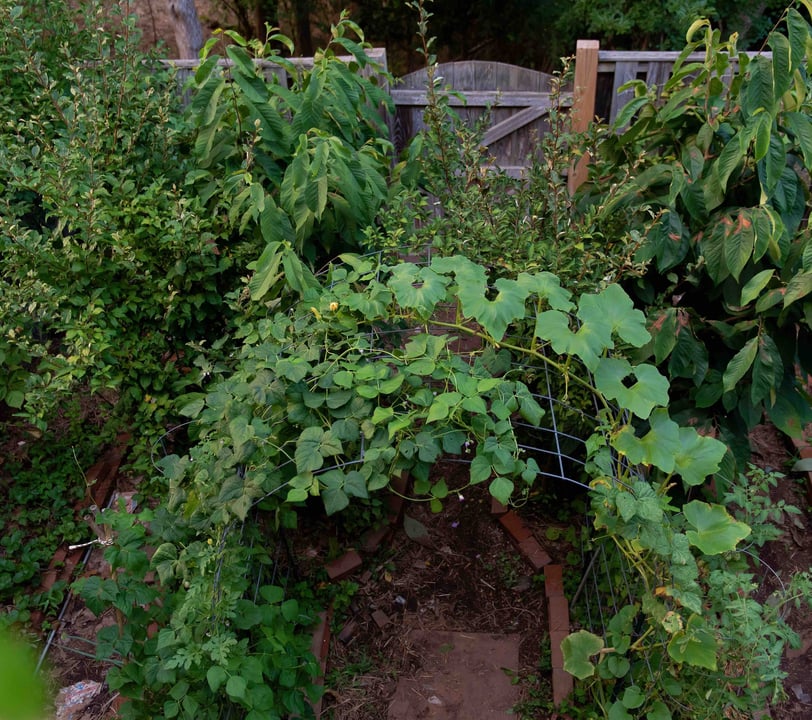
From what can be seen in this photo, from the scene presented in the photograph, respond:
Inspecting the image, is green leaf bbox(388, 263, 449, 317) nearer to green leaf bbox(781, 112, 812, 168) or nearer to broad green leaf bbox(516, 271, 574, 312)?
broad green leaf bbox(516, 271, 574, 312)

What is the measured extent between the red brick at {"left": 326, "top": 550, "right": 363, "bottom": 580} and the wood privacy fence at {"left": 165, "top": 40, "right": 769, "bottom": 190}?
8.10 ft

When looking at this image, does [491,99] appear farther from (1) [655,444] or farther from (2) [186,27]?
(1) [655,444]

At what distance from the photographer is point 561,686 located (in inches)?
103

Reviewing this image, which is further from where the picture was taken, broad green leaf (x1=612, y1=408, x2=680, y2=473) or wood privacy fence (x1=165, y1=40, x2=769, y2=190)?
wood privacy fence (x1=165, y1=40, x2=769, y2=190)

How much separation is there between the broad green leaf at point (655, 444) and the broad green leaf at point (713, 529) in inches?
7.2

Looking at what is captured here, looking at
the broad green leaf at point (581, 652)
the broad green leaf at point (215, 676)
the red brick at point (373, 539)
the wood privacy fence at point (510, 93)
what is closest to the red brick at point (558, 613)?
the broad green leaf at point (581, 652)

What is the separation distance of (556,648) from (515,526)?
0.61 meters

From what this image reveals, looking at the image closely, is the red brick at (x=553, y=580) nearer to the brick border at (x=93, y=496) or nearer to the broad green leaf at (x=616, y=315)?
the broad green leaf at (x=616, y=315)

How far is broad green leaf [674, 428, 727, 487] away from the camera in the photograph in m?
1.96

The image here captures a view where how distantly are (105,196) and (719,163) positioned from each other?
242 cm

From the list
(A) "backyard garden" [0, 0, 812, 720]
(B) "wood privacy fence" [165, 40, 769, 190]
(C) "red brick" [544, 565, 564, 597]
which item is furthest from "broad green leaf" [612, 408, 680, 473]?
(B) "wood privacy fence" [165, 40, 769, 190]

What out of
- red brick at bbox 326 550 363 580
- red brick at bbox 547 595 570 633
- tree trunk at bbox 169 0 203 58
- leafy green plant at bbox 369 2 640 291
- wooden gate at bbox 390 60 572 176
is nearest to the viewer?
leafy green plant at bbox 369 2 640 291

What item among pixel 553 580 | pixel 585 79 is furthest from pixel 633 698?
pixel 585 79

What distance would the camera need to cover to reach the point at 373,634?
9.55ft
